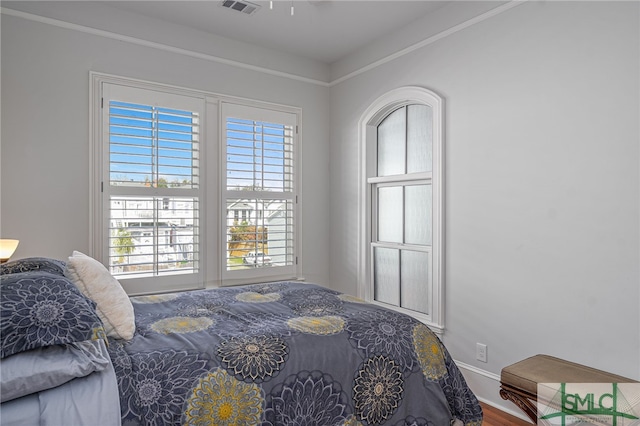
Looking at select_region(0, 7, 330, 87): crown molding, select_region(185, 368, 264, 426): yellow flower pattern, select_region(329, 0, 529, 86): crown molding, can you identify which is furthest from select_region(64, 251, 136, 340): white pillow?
select_region(329, 0, 529, 86): crown molding

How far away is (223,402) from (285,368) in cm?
26

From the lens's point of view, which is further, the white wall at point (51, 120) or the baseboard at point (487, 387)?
the white wall at point (51, 120)

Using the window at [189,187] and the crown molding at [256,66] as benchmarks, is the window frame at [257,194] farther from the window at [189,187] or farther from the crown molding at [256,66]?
the crown molding at [256,66]

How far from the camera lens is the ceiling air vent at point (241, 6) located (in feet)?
10.1

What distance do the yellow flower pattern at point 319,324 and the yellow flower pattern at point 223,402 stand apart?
379 millimetres

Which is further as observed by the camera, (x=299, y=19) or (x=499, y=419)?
(x=299, y=19)

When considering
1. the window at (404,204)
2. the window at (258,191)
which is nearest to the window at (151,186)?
the window at (258,191)

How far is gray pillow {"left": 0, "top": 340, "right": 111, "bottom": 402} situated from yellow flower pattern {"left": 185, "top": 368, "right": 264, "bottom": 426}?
327mm

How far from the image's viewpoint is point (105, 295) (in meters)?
1.78

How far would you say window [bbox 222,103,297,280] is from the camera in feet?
12.3

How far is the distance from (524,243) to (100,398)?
8.00 feet

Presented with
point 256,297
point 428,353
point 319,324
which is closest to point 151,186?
point 256,297

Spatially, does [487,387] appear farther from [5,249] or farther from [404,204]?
[5,249]

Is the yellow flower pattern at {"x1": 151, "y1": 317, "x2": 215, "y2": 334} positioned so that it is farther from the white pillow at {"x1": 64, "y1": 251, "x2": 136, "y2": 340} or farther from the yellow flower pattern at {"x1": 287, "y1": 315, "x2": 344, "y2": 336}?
the yellow flower pattern at {"x1": 287, "y1": 315, "x2": 344, "y2": 336}
